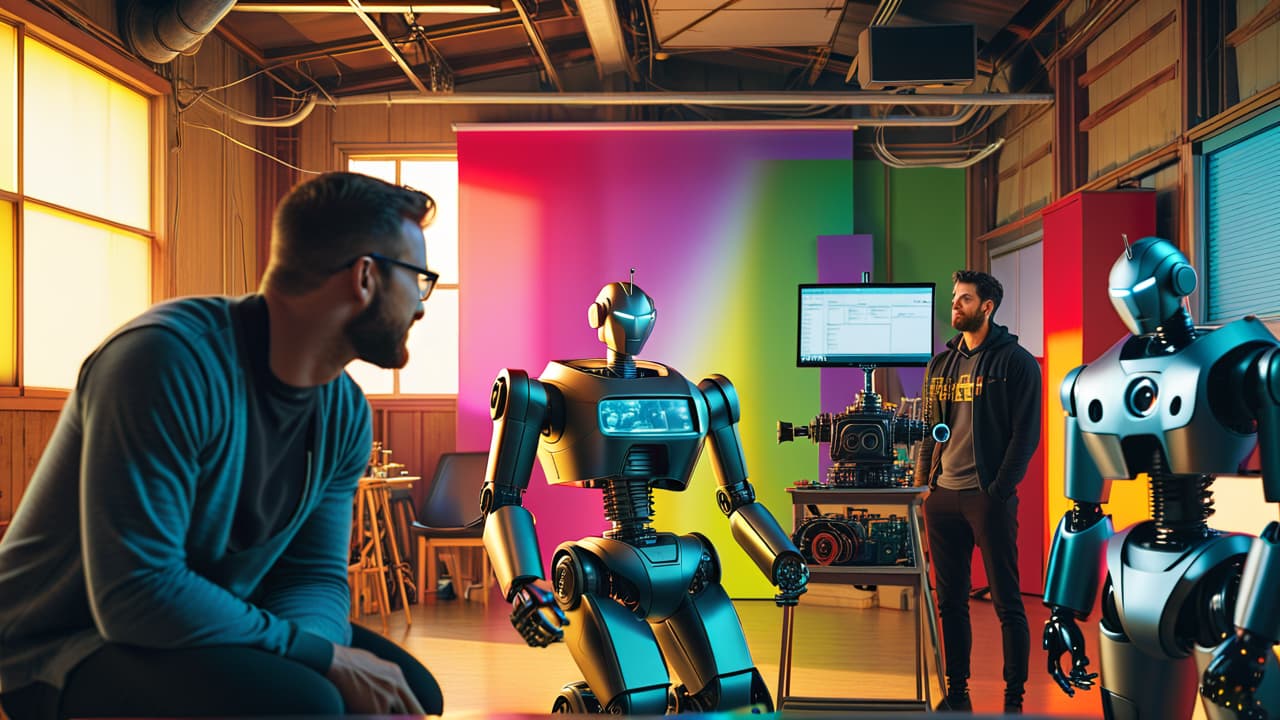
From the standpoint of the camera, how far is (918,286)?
4113 millimetres

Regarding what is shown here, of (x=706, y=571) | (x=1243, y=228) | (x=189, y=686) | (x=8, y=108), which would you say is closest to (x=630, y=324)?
(x=706, y=571)

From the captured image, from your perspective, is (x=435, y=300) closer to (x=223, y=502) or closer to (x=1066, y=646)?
(x=1066, y=646)

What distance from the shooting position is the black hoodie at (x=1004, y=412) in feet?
12.7

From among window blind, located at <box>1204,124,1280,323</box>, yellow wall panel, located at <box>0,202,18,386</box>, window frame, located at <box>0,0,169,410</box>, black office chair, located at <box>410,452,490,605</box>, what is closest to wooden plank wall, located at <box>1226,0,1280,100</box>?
window blind, located at <box>1204,124,1280,323</box>

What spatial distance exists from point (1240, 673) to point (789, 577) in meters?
1.19

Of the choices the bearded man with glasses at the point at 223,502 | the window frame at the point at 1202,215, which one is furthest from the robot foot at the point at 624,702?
the window frame at the point at 1202,215

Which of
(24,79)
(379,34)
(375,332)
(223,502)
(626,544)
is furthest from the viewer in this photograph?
(379,34)

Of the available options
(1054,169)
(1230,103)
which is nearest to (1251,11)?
(1230,103)

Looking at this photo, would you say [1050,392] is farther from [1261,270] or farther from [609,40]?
[609,40]

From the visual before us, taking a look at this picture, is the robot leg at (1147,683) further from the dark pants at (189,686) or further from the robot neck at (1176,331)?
the dark pants at (189,686)

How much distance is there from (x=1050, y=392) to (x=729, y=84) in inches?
134

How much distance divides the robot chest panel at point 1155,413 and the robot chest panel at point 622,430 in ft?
3.52

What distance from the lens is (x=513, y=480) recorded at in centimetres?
302

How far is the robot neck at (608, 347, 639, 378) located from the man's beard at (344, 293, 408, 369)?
162 cm
